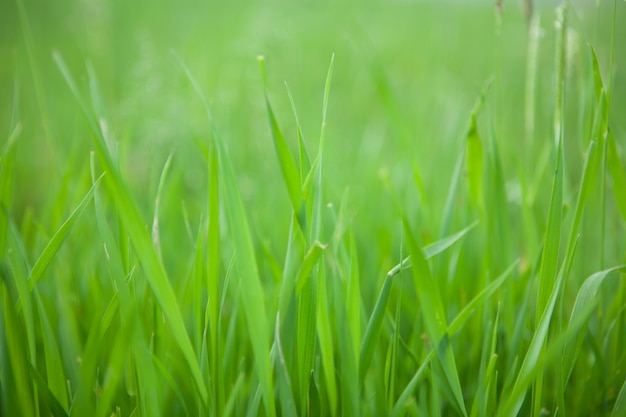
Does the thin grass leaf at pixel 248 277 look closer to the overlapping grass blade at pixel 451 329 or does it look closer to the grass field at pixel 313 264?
the grass field at pixel 313 264

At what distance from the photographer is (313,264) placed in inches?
17.8

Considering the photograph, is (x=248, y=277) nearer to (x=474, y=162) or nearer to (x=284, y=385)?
(x=284, y=385)

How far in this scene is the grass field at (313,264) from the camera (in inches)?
18.0

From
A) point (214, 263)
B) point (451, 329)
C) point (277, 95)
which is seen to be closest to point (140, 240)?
point (214, 263)

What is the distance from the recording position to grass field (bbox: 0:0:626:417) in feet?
1.50

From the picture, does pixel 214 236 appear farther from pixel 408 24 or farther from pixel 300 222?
pixel 408 24

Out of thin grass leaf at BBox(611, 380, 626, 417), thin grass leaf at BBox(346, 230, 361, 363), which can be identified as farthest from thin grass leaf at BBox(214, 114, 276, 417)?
thin grass leaf at BBox(611, 380, 626, 417)

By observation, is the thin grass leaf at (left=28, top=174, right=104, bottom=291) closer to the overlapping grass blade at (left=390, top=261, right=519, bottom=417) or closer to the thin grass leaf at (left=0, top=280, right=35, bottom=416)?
the thin grass leaf at (left=0, top=280, right=35, bottom=416)

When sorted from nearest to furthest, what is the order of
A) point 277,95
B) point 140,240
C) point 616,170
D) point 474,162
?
point 140,240 < point 616,170 < point 474,162 < point 277,95

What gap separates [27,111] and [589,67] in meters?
2.20

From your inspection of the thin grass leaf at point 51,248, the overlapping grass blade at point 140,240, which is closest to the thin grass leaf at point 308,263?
the overlapping grass blade at point 140,240

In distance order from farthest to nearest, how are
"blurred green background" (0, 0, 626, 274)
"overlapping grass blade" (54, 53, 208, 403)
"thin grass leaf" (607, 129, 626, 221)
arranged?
"blurred green background" (0, 0, 626, 274)
"thin grass leaf" (607, 129, 626, 221)
"overlapping grass blade" (54, 53, 208, 403)

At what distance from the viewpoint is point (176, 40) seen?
8.47ft

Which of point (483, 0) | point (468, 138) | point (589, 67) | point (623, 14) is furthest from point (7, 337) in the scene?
point (483, 0)
